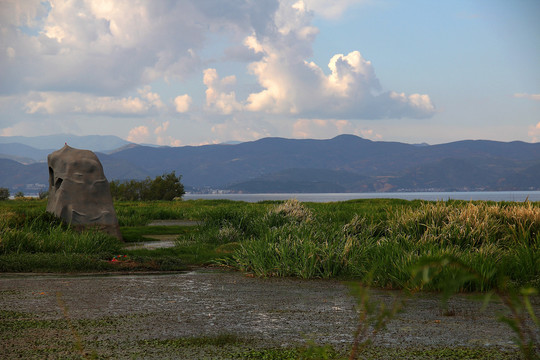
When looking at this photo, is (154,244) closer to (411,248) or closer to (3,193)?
(411,248)

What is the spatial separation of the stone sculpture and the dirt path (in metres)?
7.71

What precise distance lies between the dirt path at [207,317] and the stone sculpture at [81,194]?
7.71 metres

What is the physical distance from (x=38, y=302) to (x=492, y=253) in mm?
8302

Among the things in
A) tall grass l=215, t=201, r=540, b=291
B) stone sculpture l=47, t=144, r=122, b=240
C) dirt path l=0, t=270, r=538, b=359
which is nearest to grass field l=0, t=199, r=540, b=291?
tall grass l=215, t=201, r=540, b=291

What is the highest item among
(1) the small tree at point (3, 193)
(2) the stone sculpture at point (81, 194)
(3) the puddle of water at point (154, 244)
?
(2) the stone sculpture at point (81, 194)

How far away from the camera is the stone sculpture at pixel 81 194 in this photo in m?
17.8

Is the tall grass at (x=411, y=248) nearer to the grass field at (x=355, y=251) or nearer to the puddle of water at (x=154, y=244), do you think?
the grass field at (x=355, y=251)

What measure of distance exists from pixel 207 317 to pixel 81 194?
1250 cm

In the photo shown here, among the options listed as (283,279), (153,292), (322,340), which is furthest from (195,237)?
(322,340)

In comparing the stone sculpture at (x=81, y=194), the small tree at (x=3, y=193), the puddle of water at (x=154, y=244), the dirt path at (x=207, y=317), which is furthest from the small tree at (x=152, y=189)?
the dirt path at (x=207, y=317)

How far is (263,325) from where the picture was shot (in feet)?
21.3

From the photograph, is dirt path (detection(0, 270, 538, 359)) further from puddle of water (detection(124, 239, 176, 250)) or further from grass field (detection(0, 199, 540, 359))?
puddle of water (detection(124, 239, 176, 250))

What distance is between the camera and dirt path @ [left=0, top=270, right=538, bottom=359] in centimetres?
573

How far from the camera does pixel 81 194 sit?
1816 centimetres
